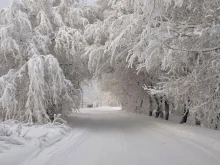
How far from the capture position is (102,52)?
1566 cm

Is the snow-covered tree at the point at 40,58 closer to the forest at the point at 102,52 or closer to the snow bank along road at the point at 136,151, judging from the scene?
the forest at the point at 102,52

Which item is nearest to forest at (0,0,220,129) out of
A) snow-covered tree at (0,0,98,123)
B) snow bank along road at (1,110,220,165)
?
snow-covered tree at (0,0,98,123)

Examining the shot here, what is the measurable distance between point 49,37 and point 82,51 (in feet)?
6.36

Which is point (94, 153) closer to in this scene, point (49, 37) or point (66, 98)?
point (66, 98)

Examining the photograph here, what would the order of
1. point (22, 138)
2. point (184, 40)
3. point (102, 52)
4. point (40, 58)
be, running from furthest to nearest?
point (102, 52)
point (40, 58)
point (22, 138)
point (184, 40)

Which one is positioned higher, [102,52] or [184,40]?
[102,52]

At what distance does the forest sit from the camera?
8641 mm

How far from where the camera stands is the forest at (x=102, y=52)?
A: 8641 millimetres

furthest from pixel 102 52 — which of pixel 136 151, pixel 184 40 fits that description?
pixel 136 151

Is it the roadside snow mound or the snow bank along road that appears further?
the roadside snow mound

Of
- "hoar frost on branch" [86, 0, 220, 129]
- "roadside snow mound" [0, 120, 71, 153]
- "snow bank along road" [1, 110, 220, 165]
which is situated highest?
"hoar frost on branch" [86, 0, 220, 129]

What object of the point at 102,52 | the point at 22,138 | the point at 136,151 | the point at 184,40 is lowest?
the point at 136,151

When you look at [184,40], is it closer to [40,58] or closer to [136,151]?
[136,151]

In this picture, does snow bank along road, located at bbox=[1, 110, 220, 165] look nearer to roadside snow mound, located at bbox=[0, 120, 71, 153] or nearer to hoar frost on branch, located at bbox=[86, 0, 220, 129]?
roadside snow mound, located at bbox=[0, 120, 71, 153]
